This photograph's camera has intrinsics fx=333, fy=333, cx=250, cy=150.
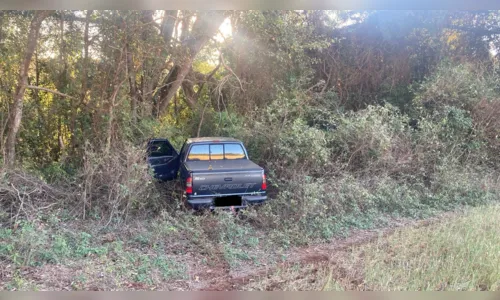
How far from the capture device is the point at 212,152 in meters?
7.08

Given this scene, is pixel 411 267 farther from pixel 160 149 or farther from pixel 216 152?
pixel 160 149

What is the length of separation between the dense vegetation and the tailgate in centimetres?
45

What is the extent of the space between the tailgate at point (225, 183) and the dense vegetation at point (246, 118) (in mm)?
452

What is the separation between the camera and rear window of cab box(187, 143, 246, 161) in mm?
7004

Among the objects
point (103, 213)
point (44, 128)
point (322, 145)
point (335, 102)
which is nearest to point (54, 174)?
point (103, 213)

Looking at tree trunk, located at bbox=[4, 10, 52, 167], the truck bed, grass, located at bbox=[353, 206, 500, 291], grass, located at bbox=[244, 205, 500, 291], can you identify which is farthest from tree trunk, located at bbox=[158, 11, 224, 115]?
grass, located at bbox=[353, 206, 500, 291]

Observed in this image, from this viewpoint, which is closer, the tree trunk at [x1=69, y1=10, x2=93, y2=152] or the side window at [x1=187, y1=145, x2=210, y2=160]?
the side window at [x1=187, y1=145, x2=210, y2=160]

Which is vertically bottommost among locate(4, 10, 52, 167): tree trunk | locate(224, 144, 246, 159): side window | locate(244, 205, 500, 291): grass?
locate(244, 205, 500, 291): grass

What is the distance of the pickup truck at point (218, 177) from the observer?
5.98 meters

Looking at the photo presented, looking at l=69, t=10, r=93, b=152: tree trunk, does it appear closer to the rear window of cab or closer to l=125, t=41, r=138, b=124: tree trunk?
l=125, t=41, r=138, b=124: tree trunk

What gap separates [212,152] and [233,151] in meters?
0.47

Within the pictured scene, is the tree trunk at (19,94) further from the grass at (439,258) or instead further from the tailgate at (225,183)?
the grass at (439,258)

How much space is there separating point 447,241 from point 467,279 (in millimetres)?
1312

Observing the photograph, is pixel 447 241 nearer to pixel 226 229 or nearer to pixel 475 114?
pixel 226 229
